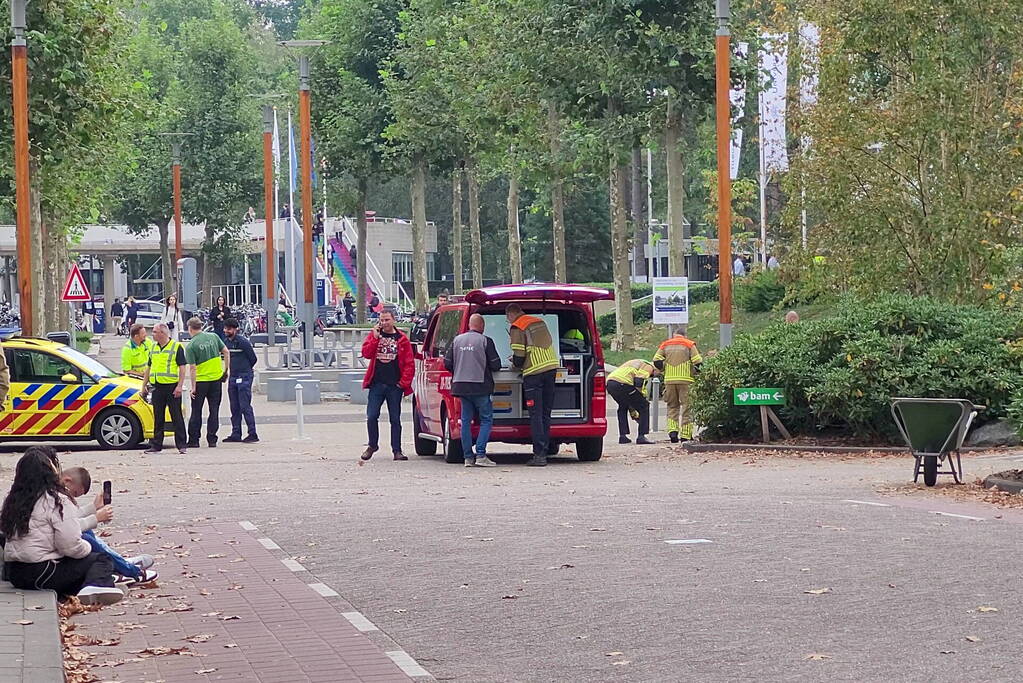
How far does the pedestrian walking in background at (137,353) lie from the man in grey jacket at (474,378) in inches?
264

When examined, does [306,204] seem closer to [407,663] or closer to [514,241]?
[514,241]

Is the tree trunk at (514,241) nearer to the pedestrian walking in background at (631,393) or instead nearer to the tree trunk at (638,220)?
the tree trunk at (638,220)

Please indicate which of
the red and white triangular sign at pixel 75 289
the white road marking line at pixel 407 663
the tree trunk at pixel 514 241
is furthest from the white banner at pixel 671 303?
the tree trunk at pixel 514 241

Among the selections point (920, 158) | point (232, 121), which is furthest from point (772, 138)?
point (232, 121)

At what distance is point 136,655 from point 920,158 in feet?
65.6

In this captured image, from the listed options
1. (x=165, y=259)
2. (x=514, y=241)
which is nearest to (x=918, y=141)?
(x=514, y=241)

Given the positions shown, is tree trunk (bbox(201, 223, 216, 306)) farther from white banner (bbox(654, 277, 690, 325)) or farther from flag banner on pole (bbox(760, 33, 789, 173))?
white banner (bbox(654, 277, 690, 325))

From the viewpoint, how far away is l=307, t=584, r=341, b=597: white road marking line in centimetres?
1054

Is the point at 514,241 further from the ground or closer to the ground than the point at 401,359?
further from the ground

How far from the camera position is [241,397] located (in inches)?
976

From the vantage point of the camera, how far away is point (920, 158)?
2677 centimetres

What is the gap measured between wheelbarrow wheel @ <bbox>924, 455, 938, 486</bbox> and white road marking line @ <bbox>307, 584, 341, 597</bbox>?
7516 millimetres

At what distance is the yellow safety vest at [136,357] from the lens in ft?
84.2

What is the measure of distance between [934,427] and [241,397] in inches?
433
